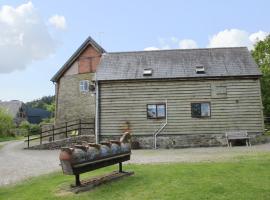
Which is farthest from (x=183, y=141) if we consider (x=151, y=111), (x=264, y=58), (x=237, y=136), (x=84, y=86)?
(x=264, y=58)

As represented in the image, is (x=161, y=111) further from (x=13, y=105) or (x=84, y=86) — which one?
(x=13, y=105)

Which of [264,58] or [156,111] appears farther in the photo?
[264,58]

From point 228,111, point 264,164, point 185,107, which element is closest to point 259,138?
point 228,111

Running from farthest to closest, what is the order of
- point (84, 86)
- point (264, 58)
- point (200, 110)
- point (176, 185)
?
point (264, 58) → point (84, 86) → point (200, 110) → point (176, 185)

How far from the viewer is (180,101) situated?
2206 centimetres

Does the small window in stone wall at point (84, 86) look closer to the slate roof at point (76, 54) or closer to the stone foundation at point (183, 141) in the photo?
the slate roof at point (76, 54)

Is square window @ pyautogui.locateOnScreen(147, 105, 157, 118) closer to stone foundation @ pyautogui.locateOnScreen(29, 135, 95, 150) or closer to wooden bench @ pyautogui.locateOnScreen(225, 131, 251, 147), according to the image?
stone foundation @ pyautogui.locateOnScreen(29, 135, 95, 150)

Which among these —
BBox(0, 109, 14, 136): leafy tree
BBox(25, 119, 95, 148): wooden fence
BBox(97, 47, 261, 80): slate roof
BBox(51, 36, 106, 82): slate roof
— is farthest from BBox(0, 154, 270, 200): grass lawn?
BBox(0, 109, 14, 136): leafy tree

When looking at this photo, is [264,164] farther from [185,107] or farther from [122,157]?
[185,107]

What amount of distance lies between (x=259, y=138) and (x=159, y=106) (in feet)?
21.3

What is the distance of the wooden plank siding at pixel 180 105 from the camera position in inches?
851

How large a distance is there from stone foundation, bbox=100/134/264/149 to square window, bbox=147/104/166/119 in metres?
1.22

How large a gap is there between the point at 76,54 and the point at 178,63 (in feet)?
34.7

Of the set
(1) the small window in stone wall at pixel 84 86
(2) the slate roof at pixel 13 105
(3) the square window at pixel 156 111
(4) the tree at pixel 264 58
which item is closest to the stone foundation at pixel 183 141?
(3) the square window at pixel 156 111
